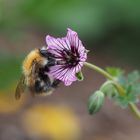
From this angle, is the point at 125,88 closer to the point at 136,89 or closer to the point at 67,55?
A: the point at 136,89

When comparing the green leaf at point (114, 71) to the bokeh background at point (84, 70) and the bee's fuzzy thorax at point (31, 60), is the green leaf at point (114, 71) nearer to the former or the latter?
the bee's fuzzy thorax at point (31, 60)

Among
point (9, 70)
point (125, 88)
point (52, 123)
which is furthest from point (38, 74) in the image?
point (52, 123)

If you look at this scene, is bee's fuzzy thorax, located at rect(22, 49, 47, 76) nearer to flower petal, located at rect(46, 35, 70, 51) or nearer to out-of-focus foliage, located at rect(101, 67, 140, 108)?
flower petal, located at rect(46, 35, 70, 51)

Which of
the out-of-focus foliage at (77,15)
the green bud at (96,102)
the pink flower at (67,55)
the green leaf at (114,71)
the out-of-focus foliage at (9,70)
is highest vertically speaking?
the out-of-focus foliage at (77,15)

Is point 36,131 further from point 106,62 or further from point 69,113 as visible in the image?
point 106,62

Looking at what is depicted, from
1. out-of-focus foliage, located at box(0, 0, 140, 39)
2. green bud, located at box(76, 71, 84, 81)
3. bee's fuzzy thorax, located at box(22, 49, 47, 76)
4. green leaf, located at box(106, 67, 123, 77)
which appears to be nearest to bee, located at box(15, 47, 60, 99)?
bee's fuzzy thorax, located at box(22, 49, 47, 76)

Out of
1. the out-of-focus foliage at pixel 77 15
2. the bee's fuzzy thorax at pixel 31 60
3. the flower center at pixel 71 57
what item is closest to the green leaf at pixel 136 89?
the flower center at pixel 71 57
